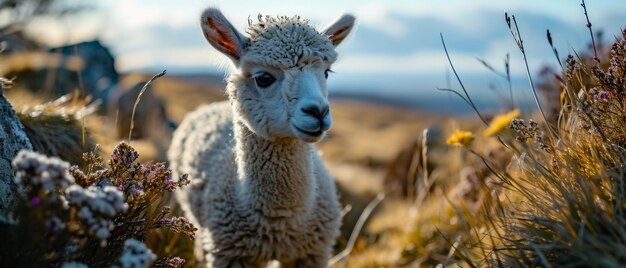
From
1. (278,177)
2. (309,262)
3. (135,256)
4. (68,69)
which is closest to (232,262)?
(309,262)

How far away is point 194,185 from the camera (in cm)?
558

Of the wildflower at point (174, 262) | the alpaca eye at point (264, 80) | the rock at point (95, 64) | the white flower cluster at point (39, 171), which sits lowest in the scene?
the rock at point (95, 64)

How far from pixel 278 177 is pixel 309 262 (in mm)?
822

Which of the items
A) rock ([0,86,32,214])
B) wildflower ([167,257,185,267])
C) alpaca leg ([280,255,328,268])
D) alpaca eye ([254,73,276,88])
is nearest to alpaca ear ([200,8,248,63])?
alpaca eye ([254,73,276,88])

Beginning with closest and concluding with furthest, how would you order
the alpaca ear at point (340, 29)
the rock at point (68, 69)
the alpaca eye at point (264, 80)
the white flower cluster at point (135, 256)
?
1. the white flower cluster at point (135, 256)
2. the alpaca eye at point (264, 80)
3. the alpaca ear at point (340, 29)
4. the rock at point (68, 69)

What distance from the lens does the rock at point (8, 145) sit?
359 cm

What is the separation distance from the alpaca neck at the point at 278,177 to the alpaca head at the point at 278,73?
0.16m

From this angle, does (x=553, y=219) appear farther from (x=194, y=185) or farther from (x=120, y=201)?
(x=194, y=185)

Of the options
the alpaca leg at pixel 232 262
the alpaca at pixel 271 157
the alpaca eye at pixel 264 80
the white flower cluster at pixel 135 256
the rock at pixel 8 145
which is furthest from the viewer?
the alpaca leg at pixel 232 262

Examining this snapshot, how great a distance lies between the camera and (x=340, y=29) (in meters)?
5.26

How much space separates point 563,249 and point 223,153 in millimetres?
3281

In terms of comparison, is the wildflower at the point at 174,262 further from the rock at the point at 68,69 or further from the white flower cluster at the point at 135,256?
the rock at the point at 68,69

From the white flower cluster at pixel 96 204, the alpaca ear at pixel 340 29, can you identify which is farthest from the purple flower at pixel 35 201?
the alpaca ear at pixel 340 29

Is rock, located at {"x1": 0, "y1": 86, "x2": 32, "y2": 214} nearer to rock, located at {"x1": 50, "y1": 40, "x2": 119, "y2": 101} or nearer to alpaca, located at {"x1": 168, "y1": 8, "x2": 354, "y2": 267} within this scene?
alpaca, located at {"x1": 168, "y1": 8, "x2": 354, "y2": 267}
